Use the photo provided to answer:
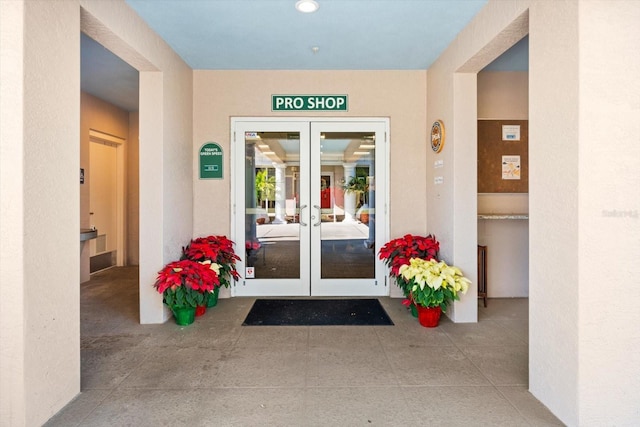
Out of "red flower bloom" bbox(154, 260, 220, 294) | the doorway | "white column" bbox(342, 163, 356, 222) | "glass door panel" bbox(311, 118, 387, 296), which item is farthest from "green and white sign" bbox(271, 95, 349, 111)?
the doorway

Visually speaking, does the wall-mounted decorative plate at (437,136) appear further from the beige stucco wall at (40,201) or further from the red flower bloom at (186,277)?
the beige stucco wall at (40,201)

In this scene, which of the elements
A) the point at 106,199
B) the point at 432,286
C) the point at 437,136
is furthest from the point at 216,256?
the point at 106,199

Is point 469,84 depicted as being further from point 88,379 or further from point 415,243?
point 88,379

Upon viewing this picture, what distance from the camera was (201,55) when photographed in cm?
395

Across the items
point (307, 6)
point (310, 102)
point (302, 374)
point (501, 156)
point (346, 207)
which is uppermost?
point (307, 6)

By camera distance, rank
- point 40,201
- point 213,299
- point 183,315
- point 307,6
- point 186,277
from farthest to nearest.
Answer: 1. point 213,299
2. point 183,315
3. point 186,277
4. point 307,6
5. point 40,201

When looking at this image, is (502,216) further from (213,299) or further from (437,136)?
(213,299)

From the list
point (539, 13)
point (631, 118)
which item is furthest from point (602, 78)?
point (539, 13)

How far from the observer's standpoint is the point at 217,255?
4.01 m

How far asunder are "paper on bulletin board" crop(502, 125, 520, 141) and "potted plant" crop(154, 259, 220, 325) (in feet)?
12.4

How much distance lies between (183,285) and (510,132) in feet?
13.5

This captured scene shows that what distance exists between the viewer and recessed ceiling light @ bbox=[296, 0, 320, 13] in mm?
2875

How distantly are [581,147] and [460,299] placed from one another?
2137mm

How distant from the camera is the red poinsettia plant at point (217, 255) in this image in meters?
3.86
